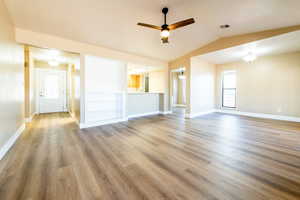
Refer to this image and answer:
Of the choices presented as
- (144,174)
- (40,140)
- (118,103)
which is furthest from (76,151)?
(118,103)

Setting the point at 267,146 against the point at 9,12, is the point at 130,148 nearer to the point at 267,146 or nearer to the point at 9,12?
the point at 267,146

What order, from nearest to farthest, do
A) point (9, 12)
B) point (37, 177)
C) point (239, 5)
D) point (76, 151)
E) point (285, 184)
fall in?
point (285, 184), point (37, 177), point (76, 151), point (9, 12), point (239, 5)

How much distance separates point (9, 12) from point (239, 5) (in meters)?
A: 4.73

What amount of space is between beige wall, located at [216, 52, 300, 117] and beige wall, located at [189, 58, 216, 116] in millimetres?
1088

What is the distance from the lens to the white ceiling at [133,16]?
254 centimetres

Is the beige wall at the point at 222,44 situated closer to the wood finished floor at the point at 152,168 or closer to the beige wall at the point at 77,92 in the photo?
the wood finished floor at the point at 152,168

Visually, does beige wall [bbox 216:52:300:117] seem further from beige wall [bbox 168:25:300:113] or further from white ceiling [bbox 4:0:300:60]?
white ceiling [bbox 4:0:300:60]

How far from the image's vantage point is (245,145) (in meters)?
2.59

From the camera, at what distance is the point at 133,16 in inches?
119

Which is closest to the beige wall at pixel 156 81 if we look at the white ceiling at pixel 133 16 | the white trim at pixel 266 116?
the white trim at pixel 266 116

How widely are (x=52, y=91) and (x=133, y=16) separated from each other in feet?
18.9

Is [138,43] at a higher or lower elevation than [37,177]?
higher

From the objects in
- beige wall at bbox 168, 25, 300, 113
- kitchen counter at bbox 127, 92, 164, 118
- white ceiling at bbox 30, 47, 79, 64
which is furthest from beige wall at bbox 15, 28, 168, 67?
beige wall at bbox 168, 25, 300, 113

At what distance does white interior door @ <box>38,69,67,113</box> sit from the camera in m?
6.06
